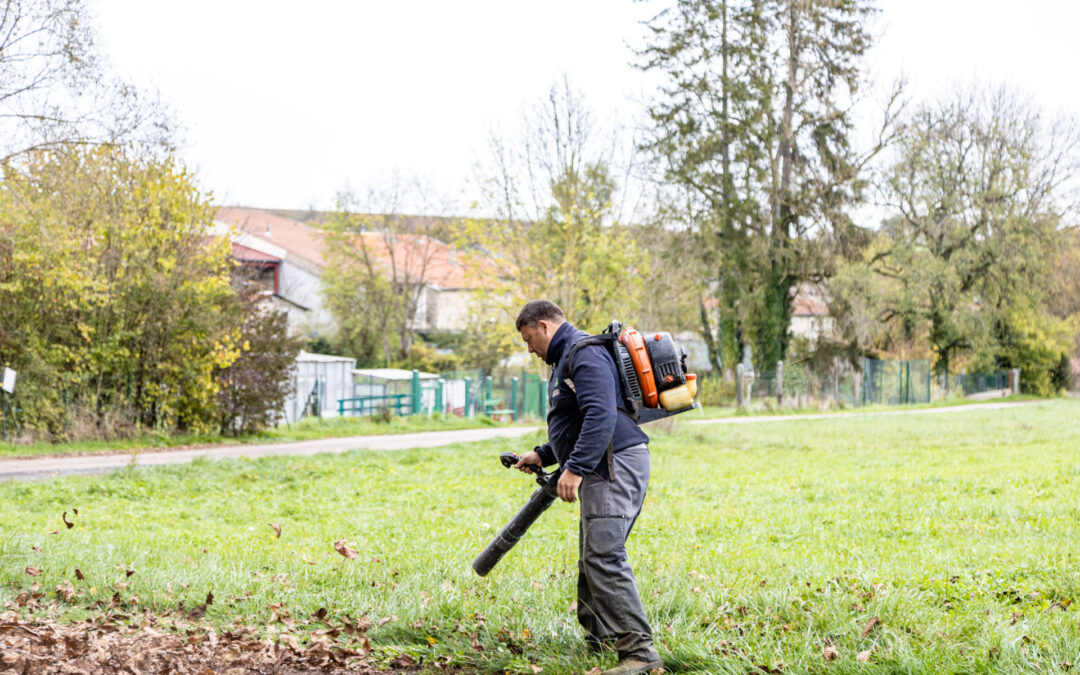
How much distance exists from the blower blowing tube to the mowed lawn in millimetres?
357

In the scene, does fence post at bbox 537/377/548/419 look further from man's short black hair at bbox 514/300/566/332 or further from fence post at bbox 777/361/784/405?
man's short black hair at bbox 514/300/566/332

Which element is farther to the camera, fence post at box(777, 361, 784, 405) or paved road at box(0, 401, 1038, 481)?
fence post at box(777, 361, 784, 405)

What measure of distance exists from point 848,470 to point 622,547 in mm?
10520

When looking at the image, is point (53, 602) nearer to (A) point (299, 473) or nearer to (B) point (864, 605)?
(B) point (864, 605)

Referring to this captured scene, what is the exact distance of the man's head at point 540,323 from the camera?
4766 millimetres

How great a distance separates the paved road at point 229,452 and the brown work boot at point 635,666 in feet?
36.1

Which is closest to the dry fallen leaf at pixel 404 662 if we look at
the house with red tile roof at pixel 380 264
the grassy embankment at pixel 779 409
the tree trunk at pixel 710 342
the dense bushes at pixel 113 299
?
the dense bushes at pixel 113 299

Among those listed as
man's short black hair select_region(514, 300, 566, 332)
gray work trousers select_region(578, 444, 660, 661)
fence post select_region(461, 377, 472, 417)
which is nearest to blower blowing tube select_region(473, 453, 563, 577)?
gray work trousers select_region(578, 444, 660, 661)

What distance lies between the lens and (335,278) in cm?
4569

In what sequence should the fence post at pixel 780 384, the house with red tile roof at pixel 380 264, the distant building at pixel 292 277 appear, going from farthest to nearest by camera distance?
the house with red tile roof at pixel 380 264 → the distant building at pixel 292 277 → the fence post at pixel 780 384

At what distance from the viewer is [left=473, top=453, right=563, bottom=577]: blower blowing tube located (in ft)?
15.8

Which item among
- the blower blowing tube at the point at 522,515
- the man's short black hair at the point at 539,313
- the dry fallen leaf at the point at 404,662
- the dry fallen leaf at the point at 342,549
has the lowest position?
the dry fallen leaf at the point at 404,662

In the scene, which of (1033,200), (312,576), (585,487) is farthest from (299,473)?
(1033,200)

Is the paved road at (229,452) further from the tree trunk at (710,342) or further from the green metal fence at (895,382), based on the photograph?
the green metal fence at (895,382)
